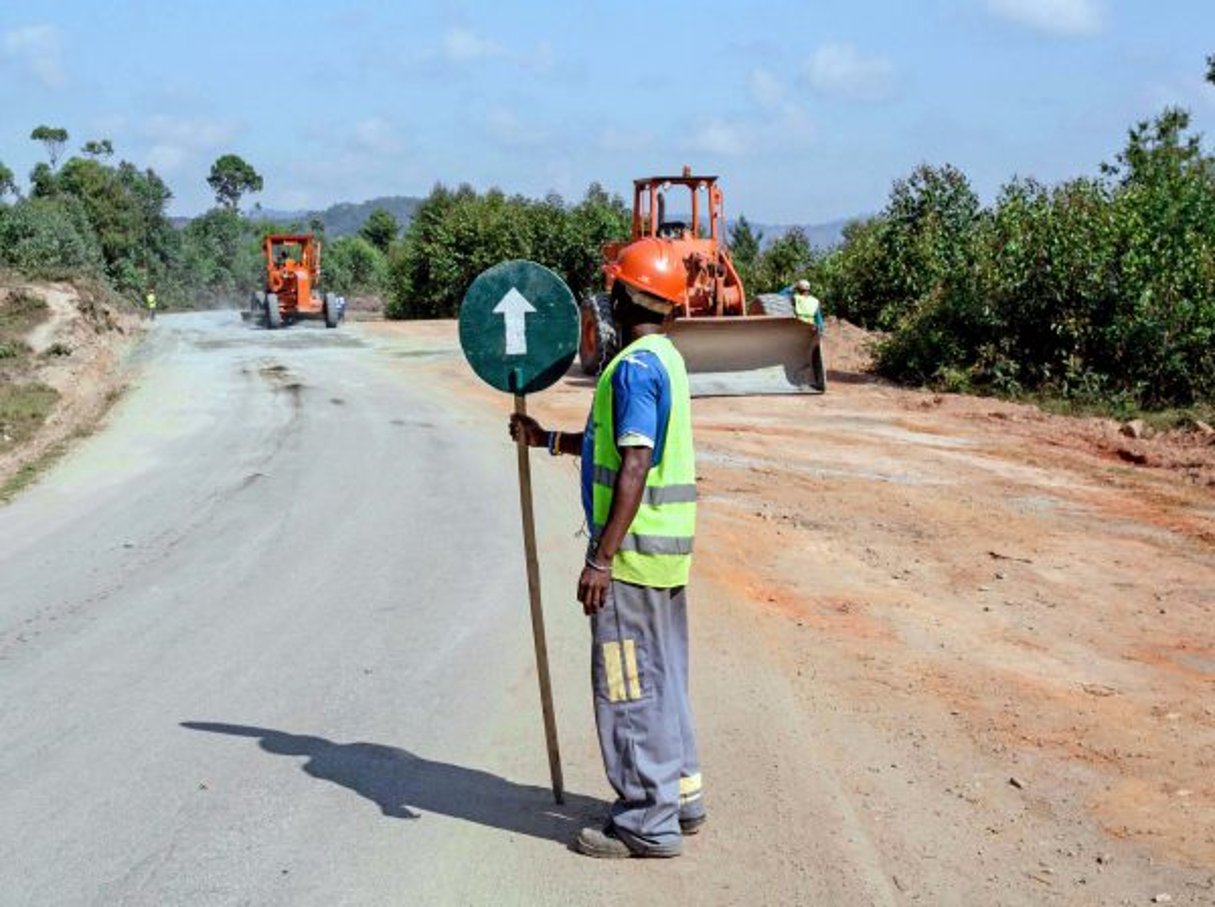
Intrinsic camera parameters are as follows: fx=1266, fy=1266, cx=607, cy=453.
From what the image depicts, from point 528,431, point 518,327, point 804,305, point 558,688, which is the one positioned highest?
point 518,327

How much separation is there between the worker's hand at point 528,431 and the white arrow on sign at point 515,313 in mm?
291

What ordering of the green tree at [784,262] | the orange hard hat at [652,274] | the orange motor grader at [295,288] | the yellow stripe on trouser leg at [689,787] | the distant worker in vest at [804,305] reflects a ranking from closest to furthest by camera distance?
the orange hard hat at [652,274] < the yellow stripe on trouser leg at [689,787] < the distant worker in vest at [804,305] < the green tree at [784,262] < the orange motor grader at [295,288]

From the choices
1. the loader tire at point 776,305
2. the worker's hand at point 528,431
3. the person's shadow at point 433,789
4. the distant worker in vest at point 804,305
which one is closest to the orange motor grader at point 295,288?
the loader tire at point 776,305

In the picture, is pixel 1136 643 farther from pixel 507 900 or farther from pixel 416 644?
pixel 507 900

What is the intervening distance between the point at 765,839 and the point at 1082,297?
15.3 metres

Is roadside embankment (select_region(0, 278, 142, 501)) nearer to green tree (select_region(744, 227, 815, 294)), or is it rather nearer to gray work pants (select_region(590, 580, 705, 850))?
gray work pants (select_region(590, 580, 705, 850))

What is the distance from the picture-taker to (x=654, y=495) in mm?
4066

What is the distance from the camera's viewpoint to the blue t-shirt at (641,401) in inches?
155

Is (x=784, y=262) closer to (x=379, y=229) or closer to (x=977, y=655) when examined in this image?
(x=977, y=655)

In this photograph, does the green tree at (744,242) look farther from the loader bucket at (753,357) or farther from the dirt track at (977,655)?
the dirt track at (977,655)

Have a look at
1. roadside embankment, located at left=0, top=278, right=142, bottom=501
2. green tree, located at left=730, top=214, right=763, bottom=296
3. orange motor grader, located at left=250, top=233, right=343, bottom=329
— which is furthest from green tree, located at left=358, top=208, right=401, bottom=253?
roadside embankment, located at left=0, top=278, right=142, bottom=501

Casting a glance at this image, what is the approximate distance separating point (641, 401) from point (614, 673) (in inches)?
35.0

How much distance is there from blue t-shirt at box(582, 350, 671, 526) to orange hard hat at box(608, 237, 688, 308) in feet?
0.78

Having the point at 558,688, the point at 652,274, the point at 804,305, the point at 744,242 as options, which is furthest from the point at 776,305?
the point at 744,242
